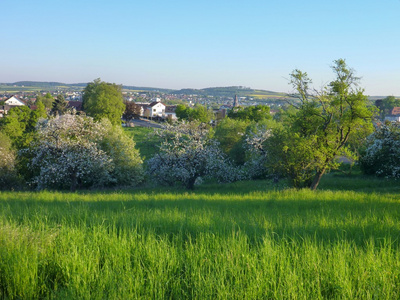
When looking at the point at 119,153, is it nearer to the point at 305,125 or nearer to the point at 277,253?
the point at 305,125

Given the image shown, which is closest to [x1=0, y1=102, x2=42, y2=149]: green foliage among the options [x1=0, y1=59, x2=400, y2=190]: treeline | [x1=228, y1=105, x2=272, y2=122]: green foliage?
[x1=0, y1=59, x2=400, y2=190]: treeline

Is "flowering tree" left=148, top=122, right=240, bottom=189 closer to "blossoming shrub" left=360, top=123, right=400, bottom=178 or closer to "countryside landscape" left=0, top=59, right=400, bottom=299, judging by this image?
"countryside landscape" left=0, top=59, right=400, bottom=299

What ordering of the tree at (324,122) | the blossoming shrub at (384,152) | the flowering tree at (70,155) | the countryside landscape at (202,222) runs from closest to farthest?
→ the countryside landscape at (202,222) → the tree at (324,122) → the flowering tree at (70,155) → the blossoming shrub at (384,152)

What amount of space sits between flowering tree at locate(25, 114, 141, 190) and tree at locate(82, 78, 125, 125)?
40.6 metres

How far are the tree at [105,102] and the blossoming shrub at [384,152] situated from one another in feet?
165

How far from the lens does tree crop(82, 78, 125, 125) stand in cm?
7038

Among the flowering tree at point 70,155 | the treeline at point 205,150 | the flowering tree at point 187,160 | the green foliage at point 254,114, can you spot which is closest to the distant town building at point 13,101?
the green foliage at point 254,114

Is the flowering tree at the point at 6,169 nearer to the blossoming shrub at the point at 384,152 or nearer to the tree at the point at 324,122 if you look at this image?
the tree at the point at 324,122

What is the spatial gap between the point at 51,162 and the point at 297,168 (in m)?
19.3

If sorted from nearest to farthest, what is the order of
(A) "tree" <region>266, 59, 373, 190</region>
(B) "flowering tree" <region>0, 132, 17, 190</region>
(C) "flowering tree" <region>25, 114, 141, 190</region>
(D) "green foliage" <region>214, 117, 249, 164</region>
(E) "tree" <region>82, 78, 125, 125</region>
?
(A) "tree" <region>266, 59, 373, 190</region>
(C) "flowering tree" <region>25, 114, 141, 190</region>
(B) "flowering tree" <region>0, 132, 17, 190</region>
(D) "green foliage" <region>214, 117, 249, 164</region>
(E) "tree" <region>82, 78, 125, 125</region>

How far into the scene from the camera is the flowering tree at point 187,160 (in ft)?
89.3

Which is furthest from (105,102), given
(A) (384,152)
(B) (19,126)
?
(A) (384,152)

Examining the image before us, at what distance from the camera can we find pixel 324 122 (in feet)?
62.8

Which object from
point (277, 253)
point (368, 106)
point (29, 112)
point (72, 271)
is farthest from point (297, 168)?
point (29, 112)
